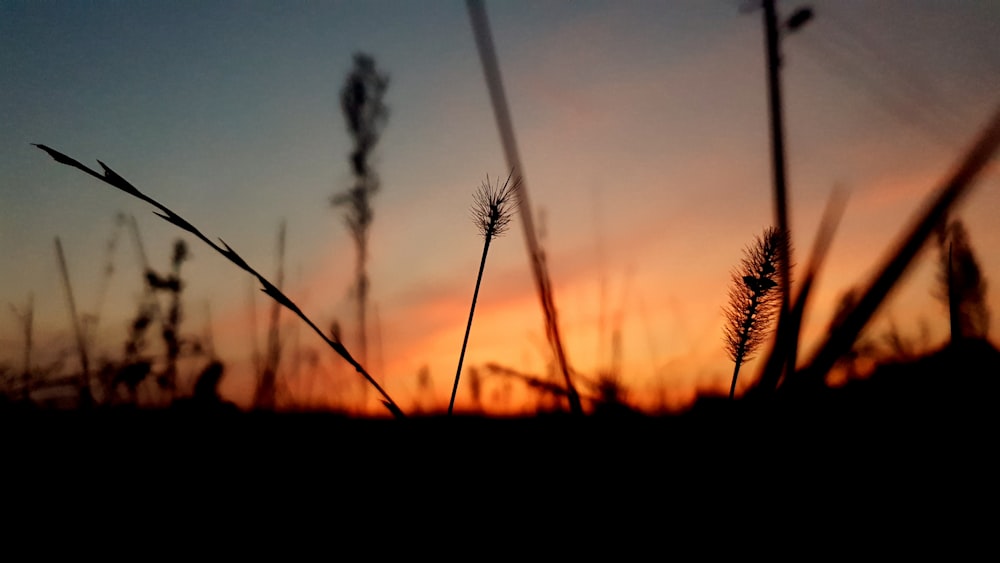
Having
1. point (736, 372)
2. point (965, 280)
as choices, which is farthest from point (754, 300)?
point (965, 280)

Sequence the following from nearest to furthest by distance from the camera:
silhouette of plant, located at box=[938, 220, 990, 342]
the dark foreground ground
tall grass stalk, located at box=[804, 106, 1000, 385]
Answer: tall grass stalk, located at box=[804, 106, 1000, 385] < the dark foreground ground < silhouette of plant, located at box=[938, 220, 990, 342]

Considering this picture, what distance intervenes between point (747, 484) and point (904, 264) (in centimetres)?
37

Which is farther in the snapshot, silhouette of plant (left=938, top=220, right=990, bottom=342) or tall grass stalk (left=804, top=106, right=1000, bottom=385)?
silhouette of plant (left=938, top=220, right=990, bottom=342)

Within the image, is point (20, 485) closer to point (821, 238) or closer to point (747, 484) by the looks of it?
point (747, 484)

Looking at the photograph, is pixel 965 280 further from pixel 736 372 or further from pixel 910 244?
pixel 910 244

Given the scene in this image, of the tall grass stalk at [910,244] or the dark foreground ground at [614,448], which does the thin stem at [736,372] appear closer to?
the dark foreground ground at [614,448]

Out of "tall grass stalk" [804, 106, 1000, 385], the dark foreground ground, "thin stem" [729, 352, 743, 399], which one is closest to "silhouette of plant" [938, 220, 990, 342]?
the dark foreground ground

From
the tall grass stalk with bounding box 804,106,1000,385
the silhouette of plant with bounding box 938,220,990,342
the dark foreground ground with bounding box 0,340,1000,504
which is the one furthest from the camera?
the silhouette of plant with bounding box 938,220,990,342

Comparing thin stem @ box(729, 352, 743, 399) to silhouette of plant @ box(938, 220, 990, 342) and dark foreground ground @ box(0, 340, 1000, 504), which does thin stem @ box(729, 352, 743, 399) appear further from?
silhouette of plant @ box(938, 220, 990, 342)

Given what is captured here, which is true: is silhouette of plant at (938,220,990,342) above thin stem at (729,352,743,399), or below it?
above

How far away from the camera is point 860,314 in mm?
465

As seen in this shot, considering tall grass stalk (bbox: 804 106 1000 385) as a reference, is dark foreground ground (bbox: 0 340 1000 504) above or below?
below

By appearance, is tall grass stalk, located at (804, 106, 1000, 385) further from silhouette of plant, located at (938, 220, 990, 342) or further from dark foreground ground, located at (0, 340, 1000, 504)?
silhouette of plant, located at (938, 220, 990, 342)

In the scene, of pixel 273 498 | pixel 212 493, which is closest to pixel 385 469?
pixel 273 498
